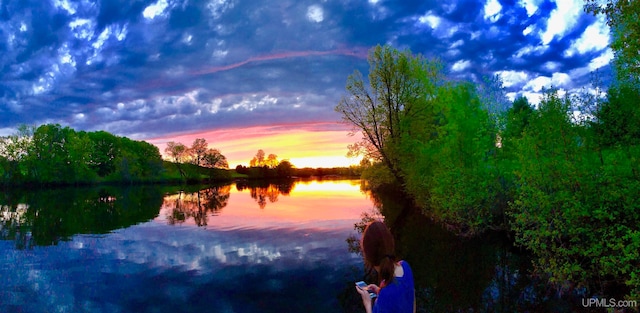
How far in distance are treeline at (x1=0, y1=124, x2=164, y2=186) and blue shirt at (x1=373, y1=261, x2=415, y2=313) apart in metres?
123

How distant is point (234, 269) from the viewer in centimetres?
1661

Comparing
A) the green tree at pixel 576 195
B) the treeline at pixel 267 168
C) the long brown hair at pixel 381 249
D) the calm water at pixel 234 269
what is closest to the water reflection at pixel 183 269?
the calm water at pixel 234 269

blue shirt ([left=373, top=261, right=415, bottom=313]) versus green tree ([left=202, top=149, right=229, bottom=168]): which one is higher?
green tree ([left=202, top=149, right=229, bottom=168])

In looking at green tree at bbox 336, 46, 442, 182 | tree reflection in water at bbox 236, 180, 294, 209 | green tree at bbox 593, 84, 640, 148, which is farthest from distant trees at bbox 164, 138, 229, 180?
green tree at bbox 593, 84, 640, 148

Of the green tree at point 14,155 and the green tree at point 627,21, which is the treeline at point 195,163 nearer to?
the green tree at point 14,155

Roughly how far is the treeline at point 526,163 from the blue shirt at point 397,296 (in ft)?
26.7

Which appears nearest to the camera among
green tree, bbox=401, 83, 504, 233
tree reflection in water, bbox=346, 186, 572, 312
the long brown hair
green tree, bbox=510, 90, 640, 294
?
the long brown hair

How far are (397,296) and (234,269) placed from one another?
14.0 meters

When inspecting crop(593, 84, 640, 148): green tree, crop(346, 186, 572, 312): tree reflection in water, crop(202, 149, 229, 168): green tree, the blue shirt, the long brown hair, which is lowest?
crop(346, 186, 572, 312): tree reflection in water

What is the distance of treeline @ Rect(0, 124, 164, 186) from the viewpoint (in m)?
99.6

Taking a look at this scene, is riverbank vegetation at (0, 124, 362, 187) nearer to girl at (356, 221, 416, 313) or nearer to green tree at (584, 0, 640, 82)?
green tree at (584, 0, 640, 82)

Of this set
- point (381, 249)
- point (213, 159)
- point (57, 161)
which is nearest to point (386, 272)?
point (381, 249)

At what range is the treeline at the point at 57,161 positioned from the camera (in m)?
99.6

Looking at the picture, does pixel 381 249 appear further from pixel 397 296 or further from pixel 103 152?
pixel 103 152
